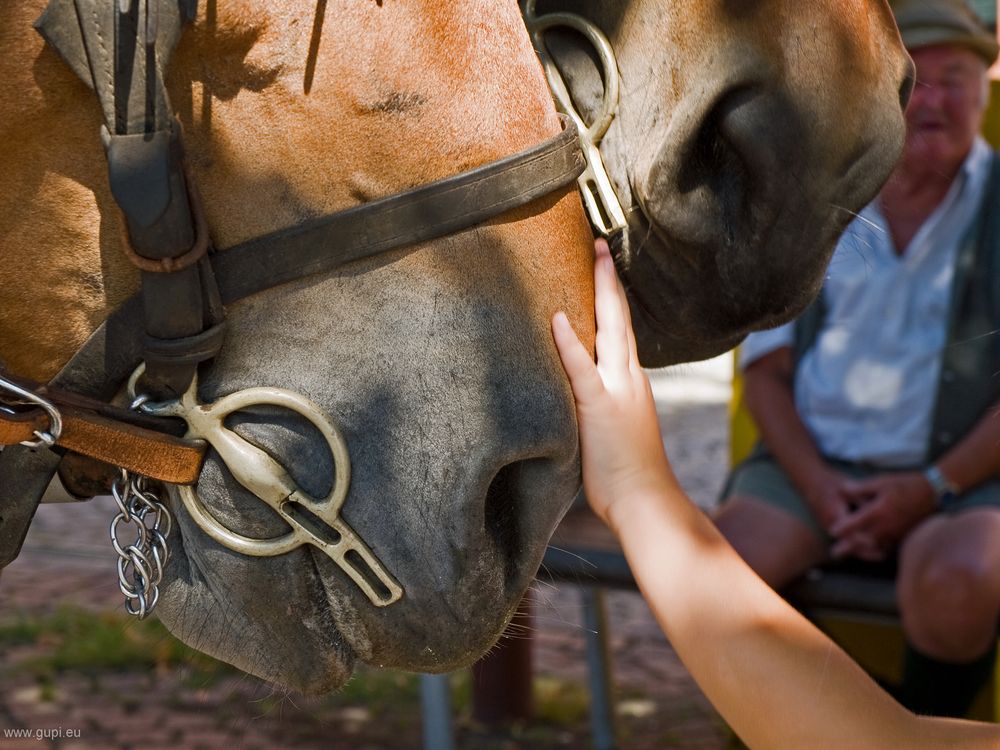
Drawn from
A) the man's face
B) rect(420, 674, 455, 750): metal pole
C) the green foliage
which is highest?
the man's face

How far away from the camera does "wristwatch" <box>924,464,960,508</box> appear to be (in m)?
2.96

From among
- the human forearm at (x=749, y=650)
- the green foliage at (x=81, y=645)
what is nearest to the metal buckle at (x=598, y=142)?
the human forearm at (x=749, y=650)

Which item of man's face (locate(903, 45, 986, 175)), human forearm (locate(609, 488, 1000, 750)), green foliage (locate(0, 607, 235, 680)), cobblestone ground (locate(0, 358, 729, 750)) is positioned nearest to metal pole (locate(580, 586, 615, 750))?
cobblestone ground (locate(0, 358, 729, 750))

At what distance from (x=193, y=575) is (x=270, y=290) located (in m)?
0.34

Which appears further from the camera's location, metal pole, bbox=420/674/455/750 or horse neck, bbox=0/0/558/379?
metal pole, bbox=420/674/455/750

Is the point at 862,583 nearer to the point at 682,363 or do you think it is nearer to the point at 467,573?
A: the point at 682,363

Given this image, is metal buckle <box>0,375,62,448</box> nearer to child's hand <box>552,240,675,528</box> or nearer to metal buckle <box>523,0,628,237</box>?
child's hand <box>552,240,675,528</box>

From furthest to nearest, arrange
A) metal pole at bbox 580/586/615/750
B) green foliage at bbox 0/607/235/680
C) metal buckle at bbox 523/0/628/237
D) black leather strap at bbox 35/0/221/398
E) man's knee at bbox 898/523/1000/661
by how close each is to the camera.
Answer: green foliage at bbox 0/607/235/680
metal pole at bbox 580/586/615/750
man's knee at bbox 898/523/1000/661
metal buckle at bbox 523/0/628/237
black leather strap at bbox 35/0/221/398

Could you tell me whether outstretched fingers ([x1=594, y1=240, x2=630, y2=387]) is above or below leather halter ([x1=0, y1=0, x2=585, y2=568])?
below

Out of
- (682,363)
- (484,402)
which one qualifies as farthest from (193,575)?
(682,363)

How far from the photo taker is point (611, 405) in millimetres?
1404

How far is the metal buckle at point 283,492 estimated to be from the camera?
1265 millimetres

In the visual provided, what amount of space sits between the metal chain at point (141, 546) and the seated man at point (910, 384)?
6.22 ft

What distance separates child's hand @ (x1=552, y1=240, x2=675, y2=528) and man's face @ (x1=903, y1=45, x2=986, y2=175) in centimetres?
195
